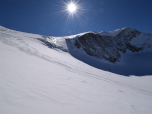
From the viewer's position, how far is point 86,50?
19297 mm

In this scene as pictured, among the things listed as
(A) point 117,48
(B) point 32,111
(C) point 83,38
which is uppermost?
(A) point 117,48

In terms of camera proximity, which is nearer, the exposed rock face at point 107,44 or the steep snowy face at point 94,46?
the steep snowy face at point 94,46

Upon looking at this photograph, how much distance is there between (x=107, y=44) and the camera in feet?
79.8

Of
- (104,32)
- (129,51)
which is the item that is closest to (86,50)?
(104,32)

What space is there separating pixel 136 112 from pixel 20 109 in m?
3.09

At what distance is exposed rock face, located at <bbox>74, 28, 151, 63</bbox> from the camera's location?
65.7ft

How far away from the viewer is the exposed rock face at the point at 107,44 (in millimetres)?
20016

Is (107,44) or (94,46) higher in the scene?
(107,44)

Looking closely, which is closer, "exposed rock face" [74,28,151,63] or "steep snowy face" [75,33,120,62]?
"steep snowy face" [75,33,120,62]

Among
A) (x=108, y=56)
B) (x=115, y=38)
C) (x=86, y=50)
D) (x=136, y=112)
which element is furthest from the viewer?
(x=115, y=38)

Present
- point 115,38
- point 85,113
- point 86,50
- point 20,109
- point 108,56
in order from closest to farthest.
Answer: point 20,109
point 85,113
point 86,50
point 108,56
point 115,38

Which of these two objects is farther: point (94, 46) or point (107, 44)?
point (107, 44)

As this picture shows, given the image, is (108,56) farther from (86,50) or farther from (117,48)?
(117,48)

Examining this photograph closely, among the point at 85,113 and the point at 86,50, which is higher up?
the point at 86,50
